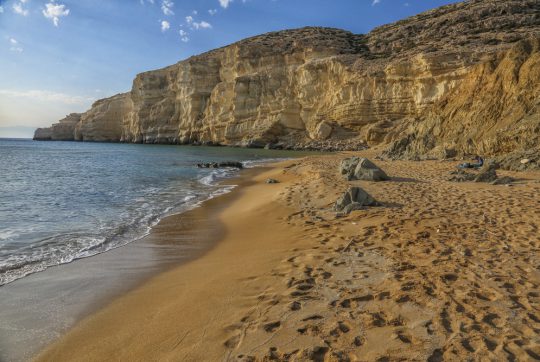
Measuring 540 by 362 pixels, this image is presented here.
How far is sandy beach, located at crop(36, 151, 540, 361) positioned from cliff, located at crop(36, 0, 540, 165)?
12664mm

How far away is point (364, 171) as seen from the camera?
40.7ft

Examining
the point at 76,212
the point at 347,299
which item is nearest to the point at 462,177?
the point at 347,299

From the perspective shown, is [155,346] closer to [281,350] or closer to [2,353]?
[281,350]

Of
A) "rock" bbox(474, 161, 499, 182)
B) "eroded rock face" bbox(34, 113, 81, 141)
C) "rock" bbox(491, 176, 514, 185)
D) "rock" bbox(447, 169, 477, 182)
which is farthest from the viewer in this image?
"eroded rock face" bbox(34, 113, 81, 141)

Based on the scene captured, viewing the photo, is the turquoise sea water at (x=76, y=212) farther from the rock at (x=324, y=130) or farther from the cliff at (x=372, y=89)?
the rock at (x=324, y=130)

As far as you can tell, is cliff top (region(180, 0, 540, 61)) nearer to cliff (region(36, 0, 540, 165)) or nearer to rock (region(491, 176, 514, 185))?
cliff (region(36, 0, 540, 165))

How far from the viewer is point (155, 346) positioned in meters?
3.36

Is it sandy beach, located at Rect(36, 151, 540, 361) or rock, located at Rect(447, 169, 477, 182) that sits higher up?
rock, located at Rect(447, 169, 477, 182)

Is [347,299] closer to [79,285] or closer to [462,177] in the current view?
[79,285]

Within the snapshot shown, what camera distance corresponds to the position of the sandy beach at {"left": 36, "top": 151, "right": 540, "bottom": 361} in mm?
3066

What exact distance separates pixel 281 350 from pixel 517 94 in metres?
20.0

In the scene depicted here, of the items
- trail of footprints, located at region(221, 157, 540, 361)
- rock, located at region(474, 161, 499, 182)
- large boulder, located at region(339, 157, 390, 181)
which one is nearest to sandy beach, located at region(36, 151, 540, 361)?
trail of footprints, located at region(221, 157, 540, 361)

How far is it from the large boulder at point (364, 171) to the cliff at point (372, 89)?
24.8 ft

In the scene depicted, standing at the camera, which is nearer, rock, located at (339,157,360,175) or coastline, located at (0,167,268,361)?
coastline, located at (0,167,268,361)
